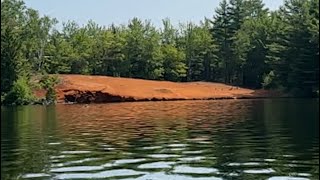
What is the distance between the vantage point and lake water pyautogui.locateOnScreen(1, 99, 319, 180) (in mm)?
12453

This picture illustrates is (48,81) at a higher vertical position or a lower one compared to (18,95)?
higher

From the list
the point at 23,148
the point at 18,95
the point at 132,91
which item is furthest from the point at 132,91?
the point at 23,148

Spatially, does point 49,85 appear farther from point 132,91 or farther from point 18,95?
point 132,91

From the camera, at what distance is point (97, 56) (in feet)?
221

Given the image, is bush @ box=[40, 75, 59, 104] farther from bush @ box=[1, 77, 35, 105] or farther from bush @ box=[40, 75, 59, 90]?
bush @ box=[1, 77, 35, 105]

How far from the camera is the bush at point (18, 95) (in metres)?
48.4

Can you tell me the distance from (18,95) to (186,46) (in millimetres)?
28218

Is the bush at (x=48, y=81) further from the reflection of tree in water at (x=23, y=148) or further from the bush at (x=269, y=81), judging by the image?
the reflection of tree in water at (x=23, y=148)

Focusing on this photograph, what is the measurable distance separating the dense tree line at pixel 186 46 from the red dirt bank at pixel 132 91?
335cm

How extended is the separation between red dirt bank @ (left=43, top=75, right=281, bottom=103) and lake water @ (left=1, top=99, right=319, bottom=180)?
1031 inches

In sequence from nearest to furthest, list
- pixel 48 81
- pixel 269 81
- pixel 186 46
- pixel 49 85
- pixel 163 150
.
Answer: pixel 163 150
pixel 49 85
pixel 48 81
pixel 269 81
pixel 186 46

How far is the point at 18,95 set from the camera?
4872cm

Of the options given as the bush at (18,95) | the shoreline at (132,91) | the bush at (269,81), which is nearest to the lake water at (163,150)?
the bush at (18,95)

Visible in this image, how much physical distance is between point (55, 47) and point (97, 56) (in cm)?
510
